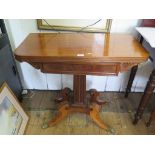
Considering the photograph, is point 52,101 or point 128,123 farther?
point 52,101

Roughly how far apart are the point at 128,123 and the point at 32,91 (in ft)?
3.58

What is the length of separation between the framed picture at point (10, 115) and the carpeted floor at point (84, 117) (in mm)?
105

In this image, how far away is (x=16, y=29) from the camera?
4.81 feet

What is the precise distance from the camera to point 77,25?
4.63 feet

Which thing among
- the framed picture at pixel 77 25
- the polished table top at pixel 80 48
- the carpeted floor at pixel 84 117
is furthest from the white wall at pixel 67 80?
the polished table top at pixel 80 48

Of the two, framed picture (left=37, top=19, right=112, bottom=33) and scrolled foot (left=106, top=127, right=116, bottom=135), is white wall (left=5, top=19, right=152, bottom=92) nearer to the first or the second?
framed picture (left=37, top=19, right=112, bottom=33)

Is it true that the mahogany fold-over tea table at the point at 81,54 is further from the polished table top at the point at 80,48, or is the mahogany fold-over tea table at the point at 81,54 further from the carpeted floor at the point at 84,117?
the carpeted floor at the point at 84,117

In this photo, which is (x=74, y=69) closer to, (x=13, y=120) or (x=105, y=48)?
(x=105, y=48)

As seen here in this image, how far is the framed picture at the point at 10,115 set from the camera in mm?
1189

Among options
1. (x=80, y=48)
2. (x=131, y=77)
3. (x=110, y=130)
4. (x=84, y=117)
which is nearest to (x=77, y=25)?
(x=80, y=48)

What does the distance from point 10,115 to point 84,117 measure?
26.2 inches

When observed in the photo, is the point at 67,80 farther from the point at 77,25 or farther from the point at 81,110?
the point at 77,25
